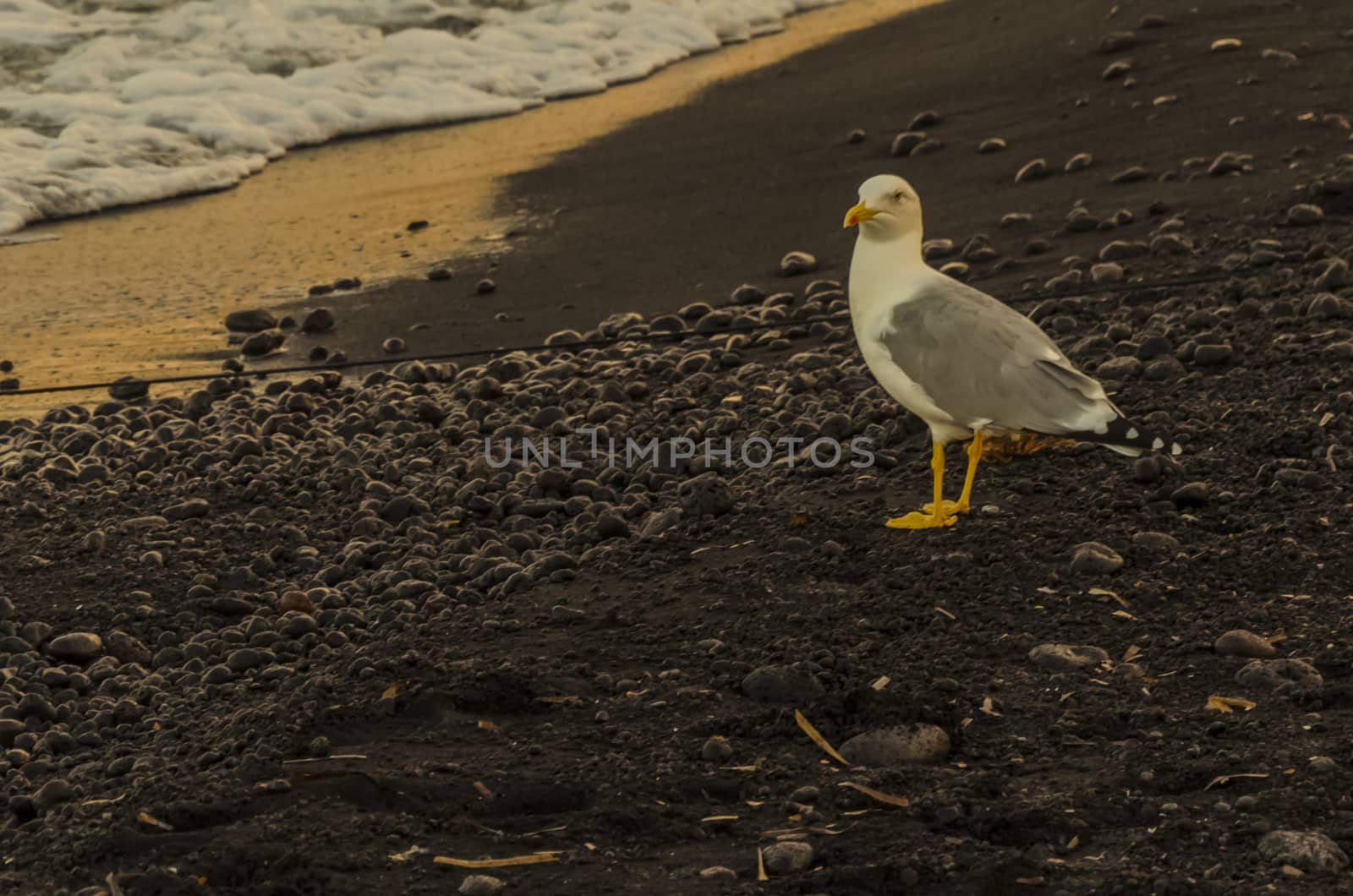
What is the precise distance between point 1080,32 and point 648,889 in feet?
28.6

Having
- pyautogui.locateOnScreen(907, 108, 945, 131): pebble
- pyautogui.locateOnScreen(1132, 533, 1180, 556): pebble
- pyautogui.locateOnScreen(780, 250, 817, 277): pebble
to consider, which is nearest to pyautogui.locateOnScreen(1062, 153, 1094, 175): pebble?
pyautogui.locateOnScreen(907, 108, 945, 131): pebble

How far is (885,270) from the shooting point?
205 inches

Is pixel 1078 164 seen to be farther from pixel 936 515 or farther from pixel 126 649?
pixel 126 649

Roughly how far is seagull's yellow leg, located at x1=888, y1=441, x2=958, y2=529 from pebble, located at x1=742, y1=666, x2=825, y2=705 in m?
1.01

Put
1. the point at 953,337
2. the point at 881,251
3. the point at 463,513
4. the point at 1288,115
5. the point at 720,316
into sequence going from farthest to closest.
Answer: the point at 1288,115 → the point at 720,316 → the point at 463,513 → the point at 881,251 → the point at 953,337

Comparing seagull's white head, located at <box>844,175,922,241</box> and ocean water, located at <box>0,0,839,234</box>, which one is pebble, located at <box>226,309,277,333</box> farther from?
seagull's white head, located at <box>844,175,922,241</box>

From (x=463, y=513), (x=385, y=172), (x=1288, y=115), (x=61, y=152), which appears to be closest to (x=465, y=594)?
(x=463, y=513)

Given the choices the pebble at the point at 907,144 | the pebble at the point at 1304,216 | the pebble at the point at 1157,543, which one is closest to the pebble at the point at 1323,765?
the pebble at the point at 1157,543

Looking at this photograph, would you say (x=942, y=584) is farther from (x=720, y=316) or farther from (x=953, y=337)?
(x=720, y=316)

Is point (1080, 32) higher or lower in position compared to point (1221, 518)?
higher

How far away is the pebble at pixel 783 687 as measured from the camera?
402cm

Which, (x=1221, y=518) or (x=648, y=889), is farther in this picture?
(x=1221, y=518)

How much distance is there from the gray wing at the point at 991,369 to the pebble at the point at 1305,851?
173 cm

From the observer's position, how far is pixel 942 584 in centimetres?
459
